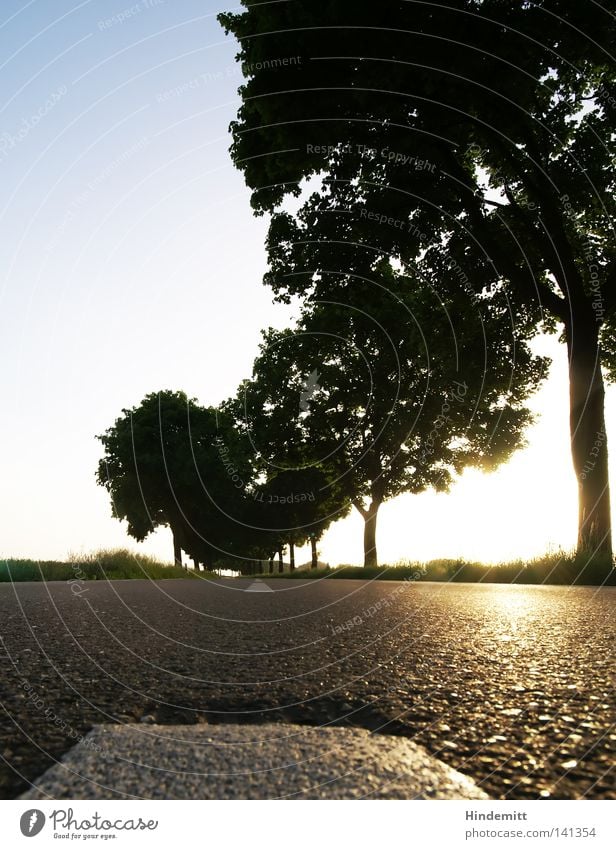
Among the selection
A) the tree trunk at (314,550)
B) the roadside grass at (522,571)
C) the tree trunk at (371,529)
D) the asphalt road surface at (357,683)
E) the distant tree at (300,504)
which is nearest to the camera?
the asphalt road surface at (357,683)

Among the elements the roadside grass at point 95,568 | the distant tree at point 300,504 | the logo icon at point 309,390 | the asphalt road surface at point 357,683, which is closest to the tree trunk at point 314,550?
the distant tree at point 300,504

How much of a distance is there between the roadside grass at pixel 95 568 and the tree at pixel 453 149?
8.83m

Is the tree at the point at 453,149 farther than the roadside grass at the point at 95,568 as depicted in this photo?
No

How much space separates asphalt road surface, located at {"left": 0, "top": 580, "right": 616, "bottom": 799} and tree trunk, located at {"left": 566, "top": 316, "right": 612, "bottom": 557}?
315 inches

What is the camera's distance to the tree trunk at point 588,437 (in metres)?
12.9

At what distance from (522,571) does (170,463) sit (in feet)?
90.9

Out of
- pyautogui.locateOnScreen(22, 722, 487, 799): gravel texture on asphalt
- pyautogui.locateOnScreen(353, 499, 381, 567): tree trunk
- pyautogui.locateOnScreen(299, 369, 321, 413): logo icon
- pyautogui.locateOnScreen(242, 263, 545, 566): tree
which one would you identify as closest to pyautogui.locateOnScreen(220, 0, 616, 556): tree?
pyautogui.locateOnScreen(242, 263, 545, 566): tree

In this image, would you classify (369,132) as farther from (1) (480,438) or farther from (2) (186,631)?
(1) (480,438)

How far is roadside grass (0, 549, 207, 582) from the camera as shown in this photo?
1527cm

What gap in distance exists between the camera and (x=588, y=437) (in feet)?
43.9
